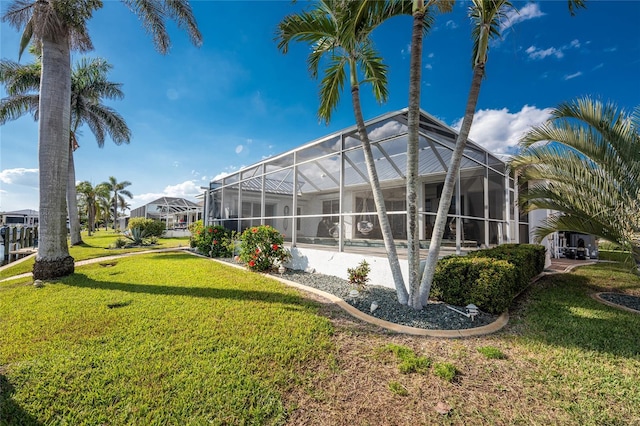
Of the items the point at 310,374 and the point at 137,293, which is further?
the point at 137,293

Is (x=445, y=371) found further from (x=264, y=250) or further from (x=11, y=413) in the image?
(x=264, y=250)

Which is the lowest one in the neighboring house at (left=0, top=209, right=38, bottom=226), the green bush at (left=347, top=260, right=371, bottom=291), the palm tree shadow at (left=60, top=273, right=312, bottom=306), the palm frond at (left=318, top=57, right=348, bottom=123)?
the palm tree shadow at (left=60, top=273, right=312, bottom=306)

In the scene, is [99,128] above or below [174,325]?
above

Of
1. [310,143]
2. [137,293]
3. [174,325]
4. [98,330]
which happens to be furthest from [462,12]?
[137,293]

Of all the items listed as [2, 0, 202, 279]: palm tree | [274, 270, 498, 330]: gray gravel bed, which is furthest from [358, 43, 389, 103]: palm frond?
[2, 0, 202, 279]: palm tree

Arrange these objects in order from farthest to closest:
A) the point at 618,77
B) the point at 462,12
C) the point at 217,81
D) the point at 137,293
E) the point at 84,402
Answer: the point at 217,81 < the point at 618,77 < the point at 137,293 < the point at 462,12 < the point at 84,402

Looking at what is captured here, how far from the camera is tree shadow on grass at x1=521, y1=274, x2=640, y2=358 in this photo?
3514mm

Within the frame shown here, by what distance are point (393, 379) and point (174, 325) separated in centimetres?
314

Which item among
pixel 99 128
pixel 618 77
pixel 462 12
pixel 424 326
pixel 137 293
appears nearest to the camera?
pixel 424 326

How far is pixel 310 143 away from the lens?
320 inches

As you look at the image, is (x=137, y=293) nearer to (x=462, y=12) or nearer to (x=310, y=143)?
(x=310, y=143)

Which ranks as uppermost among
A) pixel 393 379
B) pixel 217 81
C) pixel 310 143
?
pixel 217 81

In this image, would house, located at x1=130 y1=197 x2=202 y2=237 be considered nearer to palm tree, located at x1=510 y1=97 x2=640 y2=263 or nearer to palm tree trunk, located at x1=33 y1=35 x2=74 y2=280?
palm tree trunk, located at x1=33 y1=35 x2=74 y2=280

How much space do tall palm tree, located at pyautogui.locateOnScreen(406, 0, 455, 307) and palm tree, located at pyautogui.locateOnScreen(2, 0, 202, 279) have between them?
876 centimetres
